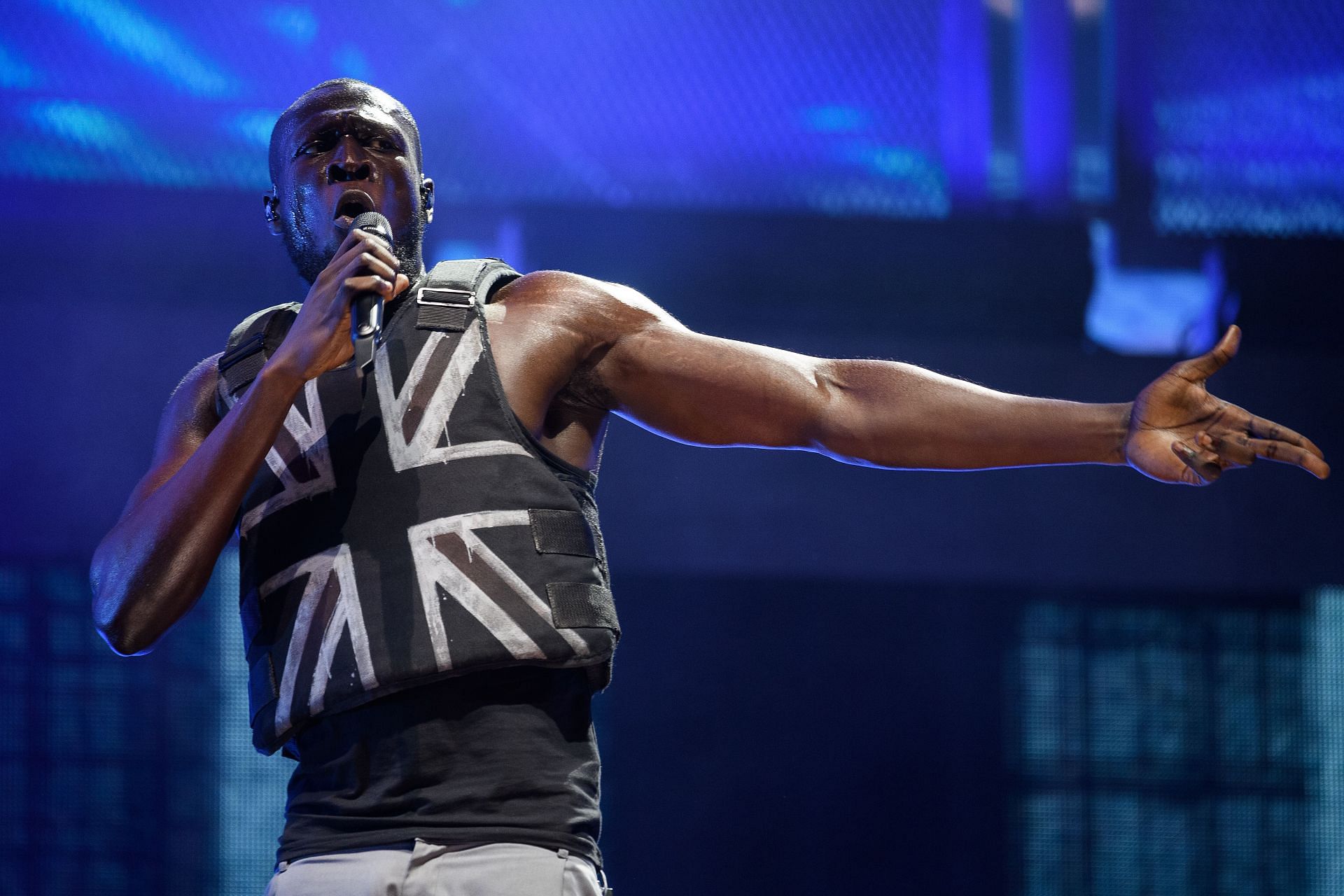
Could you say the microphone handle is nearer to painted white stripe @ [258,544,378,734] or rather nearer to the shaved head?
painted white stripe @ [258,544,378,734]

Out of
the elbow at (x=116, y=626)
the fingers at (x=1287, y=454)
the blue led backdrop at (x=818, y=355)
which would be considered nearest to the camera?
the fingers at (x=1287, y=454)

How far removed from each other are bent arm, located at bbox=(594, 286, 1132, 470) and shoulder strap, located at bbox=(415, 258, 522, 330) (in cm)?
14

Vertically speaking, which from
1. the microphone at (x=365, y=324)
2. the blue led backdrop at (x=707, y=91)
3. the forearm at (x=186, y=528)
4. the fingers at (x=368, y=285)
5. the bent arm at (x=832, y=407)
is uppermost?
the blue led backdrop at (x=707, y=91)

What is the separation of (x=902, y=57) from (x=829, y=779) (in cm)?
168

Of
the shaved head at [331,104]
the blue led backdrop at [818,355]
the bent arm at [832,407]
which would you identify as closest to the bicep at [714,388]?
the bent arm at [832,407]

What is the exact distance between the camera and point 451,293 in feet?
4.60

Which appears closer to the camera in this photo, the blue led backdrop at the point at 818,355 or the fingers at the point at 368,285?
the fingers at the point at 368,285

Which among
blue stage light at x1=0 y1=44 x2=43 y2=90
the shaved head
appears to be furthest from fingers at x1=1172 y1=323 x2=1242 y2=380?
blue stage light at x1=0 y1=44 x2=43 y2=90

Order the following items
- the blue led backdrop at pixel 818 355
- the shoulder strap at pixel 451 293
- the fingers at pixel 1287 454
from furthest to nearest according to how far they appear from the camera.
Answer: the blue led backdrop at pixel 818 355 → the shoulder strap at pixel 451 293 → the fingers at pixel 1287 454

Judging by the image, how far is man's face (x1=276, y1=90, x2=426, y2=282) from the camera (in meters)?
1.46

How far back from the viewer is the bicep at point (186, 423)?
1.44m

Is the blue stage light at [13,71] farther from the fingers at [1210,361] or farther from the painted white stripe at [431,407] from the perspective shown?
the fingers at [1210,361]

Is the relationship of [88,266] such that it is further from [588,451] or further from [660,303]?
[588,451]

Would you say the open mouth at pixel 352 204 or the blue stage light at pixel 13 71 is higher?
the blue stage light at pixel 13 71
